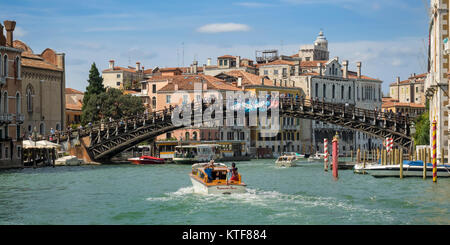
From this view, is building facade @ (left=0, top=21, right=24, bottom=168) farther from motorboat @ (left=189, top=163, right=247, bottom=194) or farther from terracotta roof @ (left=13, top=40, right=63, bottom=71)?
motorboat @ (left=189, top=163, right=247, bottom=194)

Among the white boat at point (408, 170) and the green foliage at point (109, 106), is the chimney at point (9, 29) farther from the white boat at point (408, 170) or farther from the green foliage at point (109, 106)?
the green foliage at point (109, 106)

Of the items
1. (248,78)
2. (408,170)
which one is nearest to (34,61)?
(248,78)

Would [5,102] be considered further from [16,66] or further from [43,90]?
Result: [43,90]

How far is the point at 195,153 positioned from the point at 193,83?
12386 millimetres

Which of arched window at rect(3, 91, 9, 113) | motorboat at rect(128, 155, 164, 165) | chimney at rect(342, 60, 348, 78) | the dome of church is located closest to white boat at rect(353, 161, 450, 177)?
arched window at rect(3, 91, 9, 113)

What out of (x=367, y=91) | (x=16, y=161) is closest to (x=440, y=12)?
(x=16, y=161)

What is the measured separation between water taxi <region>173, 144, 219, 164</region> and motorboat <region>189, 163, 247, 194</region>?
25.1 m

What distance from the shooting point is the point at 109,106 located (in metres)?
64.4

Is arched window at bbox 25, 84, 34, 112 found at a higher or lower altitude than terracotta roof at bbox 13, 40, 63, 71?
lower

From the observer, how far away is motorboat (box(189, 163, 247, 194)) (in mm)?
24406

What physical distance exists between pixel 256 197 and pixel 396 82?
8123 cm

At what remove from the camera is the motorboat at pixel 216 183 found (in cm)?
2441

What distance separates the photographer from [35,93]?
2237 inches

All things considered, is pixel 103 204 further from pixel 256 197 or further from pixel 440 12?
pixel 440 12
